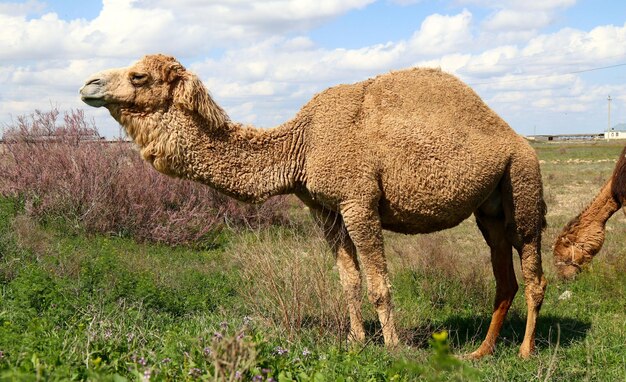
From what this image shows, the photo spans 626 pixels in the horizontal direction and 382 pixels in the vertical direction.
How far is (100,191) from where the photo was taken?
1387cm

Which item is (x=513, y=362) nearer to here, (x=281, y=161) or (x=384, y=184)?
(x=384, y=184)

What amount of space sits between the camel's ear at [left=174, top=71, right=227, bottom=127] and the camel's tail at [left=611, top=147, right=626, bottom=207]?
5630 mm

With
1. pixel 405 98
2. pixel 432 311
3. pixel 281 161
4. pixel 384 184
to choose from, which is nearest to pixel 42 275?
pixel 281 161

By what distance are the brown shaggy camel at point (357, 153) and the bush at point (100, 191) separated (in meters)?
6.10

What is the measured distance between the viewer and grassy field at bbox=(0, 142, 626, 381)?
453 centimetres

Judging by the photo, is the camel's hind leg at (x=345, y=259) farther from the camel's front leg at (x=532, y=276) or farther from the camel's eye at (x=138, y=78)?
the camel's eye at (x=138, y=78)

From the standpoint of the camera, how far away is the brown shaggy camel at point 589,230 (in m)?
9.78

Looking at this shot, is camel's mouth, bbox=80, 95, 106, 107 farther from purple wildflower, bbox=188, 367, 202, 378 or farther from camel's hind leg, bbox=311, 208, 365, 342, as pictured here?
purple wildflower, bbox=188, 367, 202, 378

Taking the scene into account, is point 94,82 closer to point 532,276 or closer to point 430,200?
point 430,200

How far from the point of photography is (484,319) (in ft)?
29.8

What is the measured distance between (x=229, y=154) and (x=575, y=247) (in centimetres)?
559

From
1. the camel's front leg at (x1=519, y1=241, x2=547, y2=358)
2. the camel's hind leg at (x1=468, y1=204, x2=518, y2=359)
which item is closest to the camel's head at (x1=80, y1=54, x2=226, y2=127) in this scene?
the camel's hind leg at (x1=468, y1=204, x2=518, y2=359)

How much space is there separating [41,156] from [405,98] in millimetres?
9814

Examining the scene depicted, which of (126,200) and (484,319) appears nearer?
(484,319)
